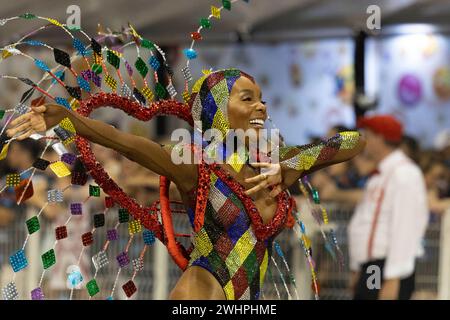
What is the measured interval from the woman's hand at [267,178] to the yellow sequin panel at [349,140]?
0.33m

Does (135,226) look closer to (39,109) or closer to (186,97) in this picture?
(186,97)

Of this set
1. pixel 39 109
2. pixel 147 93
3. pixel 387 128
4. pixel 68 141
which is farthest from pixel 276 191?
pixel 387 128

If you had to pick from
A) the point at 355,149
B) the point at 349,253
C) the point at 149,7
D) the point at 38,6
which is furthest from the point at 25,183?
the point at 149,7

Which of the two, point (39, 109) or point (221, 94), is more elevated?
point (221, 94)

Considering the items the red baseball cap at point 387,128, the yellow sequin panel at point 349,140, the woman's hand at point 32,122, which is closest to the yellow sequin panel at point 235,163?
the yellow sequin panel at point 349,140

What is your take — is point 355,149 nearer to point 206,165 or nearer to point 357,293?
point 206,165

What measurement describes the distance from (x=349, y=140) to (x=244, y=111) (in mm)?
481

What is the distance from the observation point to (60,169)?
410 cm

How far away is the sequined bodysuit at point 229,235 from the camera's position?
4199 millimetres

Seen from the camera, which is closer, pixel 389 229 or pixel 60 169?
pixel 60 169

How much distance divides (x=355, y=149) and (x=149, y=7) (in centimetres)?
459

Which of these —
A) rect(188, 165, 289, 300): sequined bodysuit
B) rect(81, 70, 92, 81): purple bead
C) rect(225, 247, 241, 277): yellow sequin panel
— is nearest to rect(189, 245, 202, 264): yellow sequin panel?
rect(188, 165, 289, 300): sequined bodysuit

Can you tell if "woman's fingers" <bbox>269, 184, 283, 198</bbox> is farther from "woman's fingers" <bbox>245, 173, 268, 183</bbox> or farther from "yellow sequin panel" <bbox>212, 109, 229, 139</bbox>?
"yellow sequin panel" <bbox>212, 109, 229, 139</bbox>

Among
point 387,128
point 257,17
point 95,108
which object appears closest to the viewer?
point 95,108
